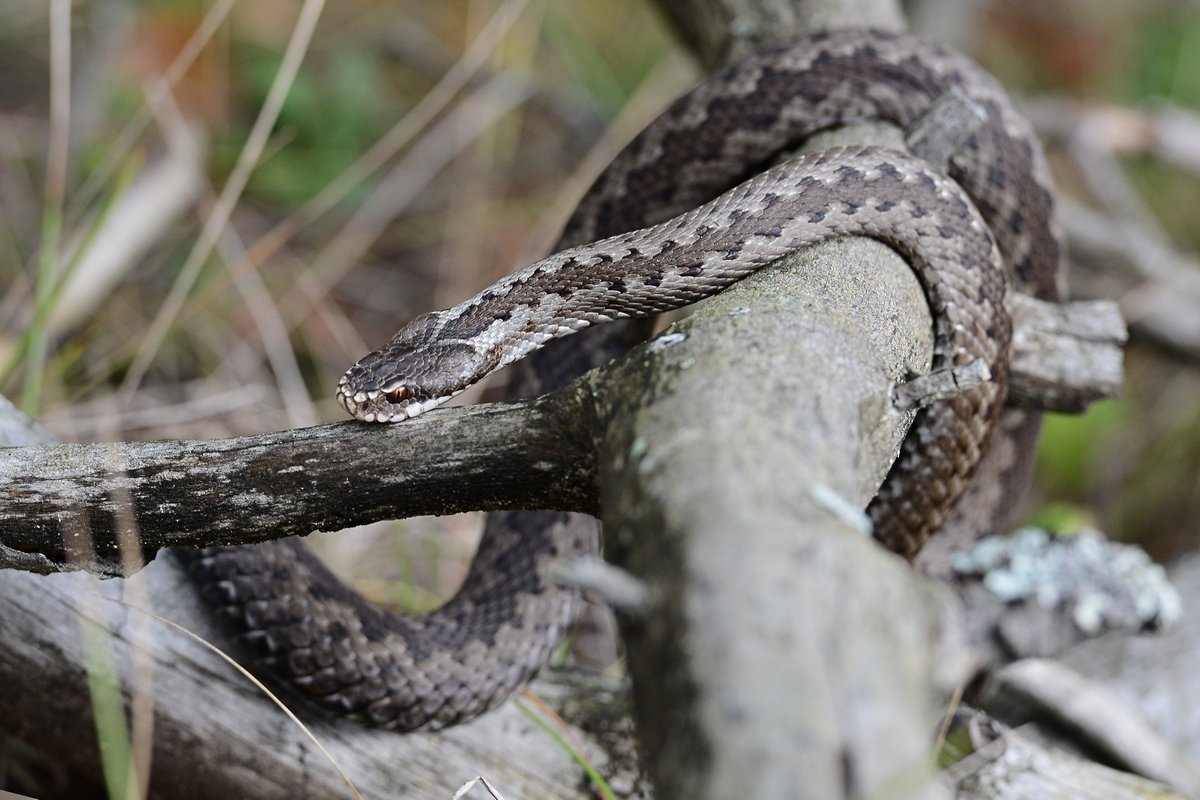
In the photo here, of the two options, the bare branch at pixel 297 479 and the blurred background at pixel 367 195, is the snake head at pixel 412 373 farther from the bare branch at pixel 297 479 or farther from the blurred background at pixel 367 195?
the blurred background at pixel 367 195

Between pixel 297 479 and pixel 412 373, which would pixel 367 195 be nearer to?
pixel 412 373

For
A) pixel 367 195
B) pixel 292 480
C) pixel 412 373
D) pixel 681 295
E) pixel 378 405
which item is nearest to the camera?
pixel 292 480

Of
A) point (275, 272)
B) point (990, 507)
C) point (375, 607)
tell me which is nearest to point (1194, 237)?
point (990, 507)

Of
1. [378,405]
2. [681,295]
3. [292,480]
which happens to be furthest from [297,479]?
[681,295]

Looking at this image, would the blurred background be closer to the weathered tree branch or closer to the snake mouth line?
the snake mouth line

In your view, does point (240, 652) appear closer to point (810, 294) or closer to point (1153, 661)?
point (810, 294)

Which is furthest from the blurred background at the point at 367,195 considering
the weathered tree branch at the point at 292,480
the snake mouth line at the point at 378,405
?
the weathered tree branch at the point at 292,480

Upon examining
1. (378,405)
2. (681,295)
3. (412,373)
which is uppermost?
(412,373)
